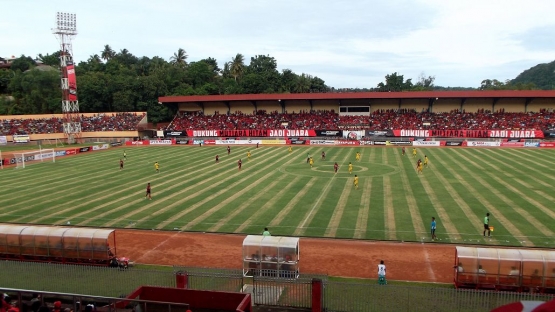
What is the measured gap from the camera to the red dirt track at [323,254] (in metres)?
18.4

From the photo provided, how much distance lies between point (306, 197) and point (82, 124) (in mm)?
72582

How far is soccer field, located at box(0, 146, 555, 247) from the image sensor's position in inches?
961

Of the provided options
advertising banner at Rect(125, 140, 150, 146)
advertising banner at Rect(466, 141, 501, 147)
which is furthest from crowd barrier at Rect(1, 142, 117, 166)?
advertising banner at Rect(466, 141, 501, 147)

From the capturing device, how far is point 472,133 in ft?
227

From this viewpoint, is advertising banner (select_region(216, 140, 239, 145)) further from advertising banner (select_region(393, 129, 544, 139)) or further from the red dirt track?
the red dirt track

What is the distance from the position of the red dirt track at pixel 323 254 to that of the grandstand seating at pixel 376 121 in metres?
56.0

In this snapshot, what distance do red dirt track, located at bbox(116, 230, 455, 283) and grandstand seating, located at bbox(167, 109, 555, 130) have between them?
184 feet

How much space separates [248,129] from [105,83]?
146ft

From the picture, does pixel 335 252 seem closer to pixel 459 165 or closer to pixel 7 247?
pixel 7 247

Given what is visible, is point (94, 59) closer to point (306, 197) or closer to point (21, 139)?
point (21, 139)

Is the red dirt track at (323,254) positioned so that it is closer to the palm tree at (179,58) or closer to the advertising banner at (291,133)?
the advertising banner at (291,133)

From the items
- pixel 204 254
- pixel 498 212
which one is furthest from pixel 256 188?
pixel 498 212

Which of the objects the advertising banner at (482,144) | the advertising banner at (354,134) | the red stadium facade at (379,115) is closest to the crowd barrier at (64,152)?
the red stadium facade at (379,115)

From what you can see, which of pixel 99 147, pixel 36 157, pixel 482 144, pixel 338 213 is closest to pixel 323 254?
pixel 338 213
